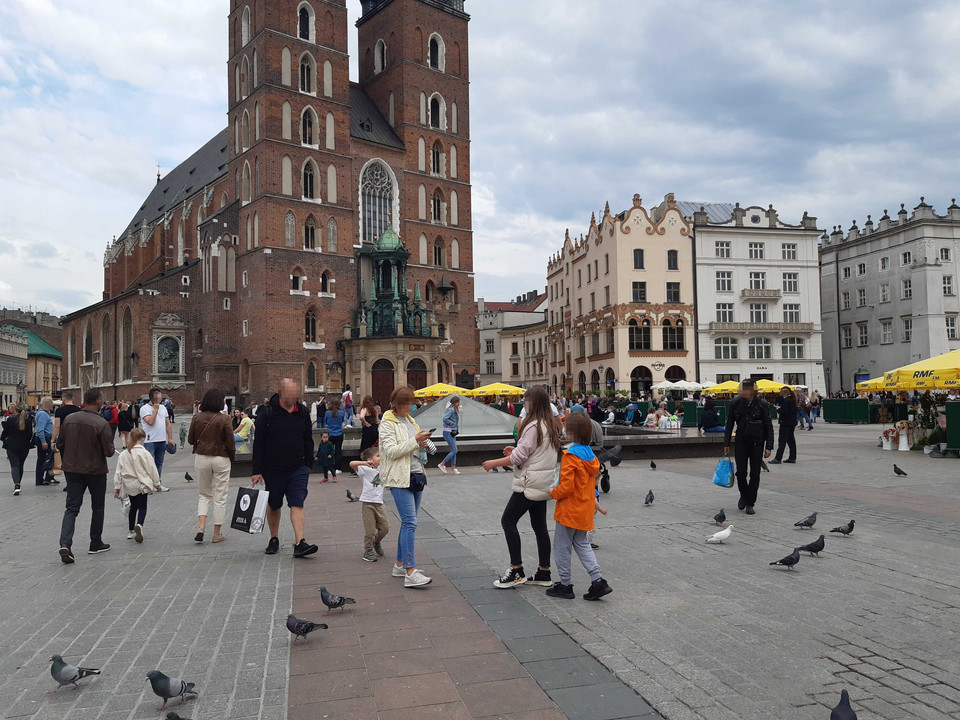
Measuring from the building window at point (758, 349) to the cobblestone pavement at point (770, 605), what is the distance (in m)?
45.6

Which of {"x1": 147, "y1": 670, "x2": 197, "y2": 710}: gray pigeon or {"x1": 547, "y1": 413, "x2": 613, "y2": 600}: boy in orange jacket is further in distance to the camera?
{"x1": 547, "y1": 413, "x2": 613, "y2": 600}: boy in orange jacket

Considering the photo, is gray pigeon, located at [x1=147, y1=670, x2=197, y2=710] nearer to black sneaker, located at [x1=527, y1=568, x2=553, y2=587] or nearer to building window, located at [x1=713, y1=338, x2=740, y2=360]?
black sneaker, located at [x1=527, y1=568, x2=553, y2=587]

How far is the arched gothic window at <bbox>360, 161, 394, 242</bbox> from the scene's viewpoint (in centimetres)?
4722

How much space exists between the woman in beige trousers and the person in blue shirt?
7.38 metres

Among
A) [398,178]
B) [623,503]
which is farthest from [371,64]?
[623,503]

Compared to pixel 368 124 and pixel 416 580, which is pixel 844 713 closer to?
pixel 416 580

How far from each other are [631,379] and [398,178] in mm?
21664

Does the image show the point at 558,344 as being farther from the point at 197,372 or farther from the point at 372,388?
the point at 197,372

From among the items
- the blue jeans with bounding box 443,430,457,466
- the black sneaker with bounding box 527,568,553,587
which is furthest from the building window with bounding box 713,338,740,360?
the black sneaker with bounding box 527,568,553,587

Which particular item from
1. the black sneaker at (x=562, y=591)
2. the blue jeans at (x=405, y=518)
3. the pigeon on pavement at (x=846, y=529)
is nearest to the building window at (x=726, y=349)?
the pigeon on pavement at (x=846, y=529)

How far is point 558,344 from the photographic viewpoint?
68.0 metres

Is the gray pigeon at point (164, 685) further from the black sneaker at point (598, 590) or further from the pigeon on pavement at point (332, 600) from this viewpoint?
the black sneaker at point (598, 590)

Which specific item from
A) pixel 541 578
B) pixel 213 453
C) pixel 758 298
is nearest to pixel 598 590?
pixel 541 578

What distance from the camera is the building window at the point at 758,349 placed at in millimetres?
55344
